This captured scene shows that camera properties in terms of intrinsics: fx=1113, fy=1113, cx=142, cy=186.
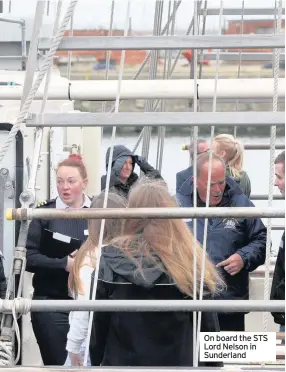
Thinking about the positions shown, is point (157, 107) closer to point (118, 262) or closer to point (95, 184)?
point (95, 184)

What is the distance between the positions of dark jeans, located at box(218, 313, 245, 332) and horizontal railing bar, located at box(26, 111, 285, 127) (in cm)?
220

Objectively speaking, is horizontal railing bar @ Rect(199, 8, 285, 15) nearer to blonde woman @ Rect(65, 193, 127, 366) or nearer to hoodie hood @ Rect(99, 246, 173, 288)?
blonde woman @ Rect(65, 193, 127, 366)

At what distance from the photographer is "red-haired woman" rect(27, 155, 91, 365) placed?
5762mm

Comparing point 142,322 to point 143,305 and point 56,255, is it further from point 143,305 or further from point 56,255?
point 56,255

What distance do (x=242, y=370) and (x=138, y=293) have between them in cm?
68

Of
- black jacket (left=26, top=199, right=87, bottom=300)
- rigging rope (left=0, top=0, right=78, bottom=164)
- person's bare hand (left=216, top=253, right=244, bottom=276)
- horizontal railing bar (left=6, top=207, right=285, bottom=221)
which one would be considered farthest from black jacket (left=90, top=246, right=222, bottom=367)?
black jacket (left=26, top=199, right=87, bottom=300)

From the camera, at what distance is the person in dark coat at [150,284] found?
4102 mm

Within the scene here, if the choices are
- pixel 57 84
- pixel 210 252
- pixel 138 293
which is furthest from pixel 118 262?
pixel 57 84

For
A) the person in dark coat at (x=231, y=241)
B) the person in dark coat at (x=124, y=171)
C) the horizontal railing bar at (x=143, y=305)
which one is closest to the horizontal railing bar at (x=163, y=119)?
the horizontal railing bar at (x=143, y=305)

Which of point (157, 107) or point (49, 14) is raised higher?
point (49, 14)

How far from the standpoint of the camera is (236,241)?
5.80 m

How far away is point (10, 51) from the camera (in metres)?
7.96

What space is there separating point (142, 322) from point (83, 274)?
1.86 ft

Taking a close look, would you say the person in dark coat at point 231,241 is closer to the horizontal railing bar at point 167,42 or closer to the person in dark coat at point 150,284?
the person in dark coat at point 150,284
